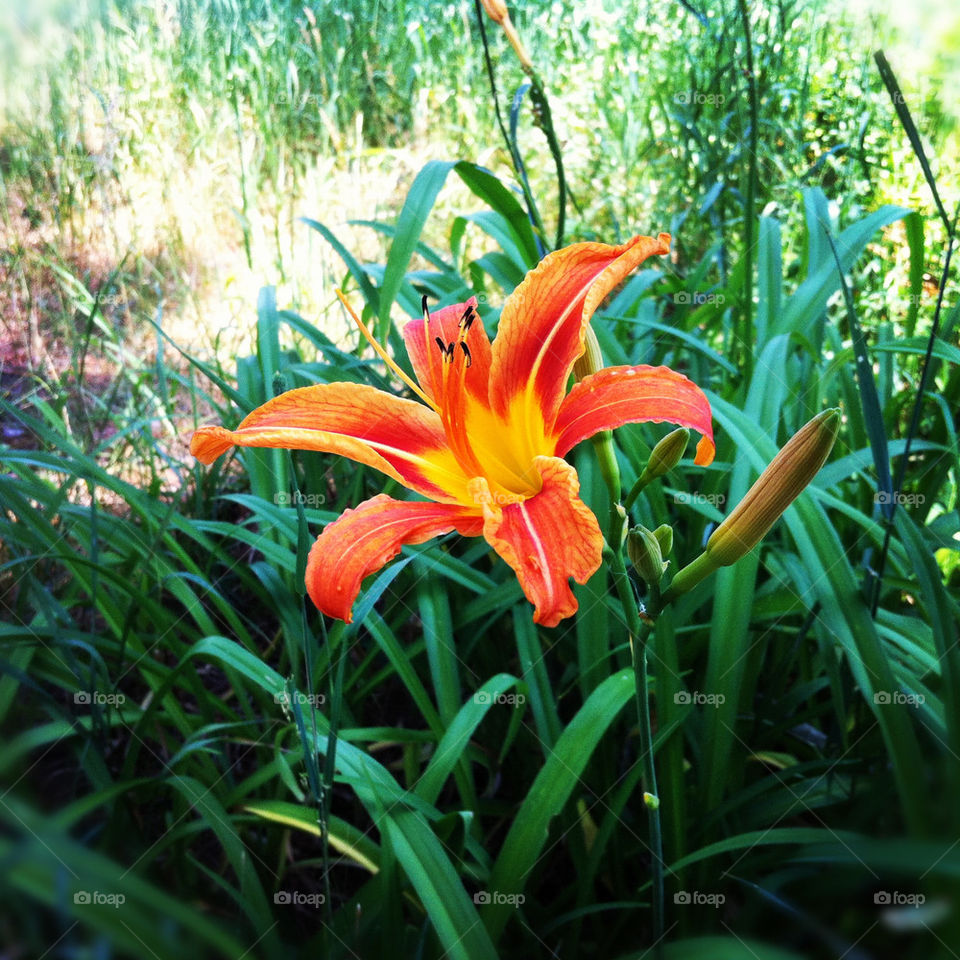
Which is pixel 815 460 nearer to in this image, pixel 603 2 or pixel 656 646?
pixel 656 646

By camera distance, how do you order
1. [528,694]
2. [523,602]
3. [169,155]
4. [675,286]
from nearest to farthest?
1. [528,694]
2. [523,602]
3. [675,286]
4. [169,155]

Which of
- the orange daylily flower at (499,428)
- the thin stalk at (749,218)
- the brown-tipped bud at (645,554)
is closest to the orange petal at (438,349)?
the orange daylily flower at (499,428)

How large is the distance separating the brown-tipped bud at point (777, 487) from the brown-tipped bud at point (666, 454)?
80 millimetres

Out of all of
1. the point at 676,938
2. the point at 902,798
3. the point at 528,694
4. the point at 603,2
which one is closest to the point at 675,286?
the point at 528,694

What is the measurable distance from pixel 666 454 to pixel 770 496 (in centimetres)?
11

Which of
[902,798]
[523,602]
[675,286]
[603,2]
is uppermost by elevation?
[603,2]

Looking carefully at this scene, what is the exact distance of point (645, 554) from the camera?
672 millimetres

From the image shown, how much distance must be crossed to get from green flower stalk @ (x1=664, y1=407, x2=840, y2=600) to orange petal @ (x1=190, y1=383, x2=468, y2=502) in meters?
0.23

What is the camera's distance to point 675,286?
71.2 inches

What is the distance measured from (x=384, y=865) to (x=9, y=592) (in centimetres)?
90

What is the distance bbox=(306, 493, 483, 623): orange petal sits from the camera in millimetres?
652

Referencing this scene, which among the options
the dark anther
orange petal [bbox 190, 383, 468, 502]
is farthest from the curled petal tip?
the dark anther

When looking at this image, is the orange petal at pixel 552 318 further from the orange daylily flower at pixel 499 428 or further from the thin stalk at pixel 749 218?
the thin stalk at pixel 749 218

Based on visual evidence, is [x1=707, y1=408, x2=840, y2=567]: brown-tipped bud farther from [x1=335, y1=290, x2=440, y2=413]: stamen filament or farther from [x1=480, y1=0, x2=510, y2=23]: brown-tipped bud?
[x1=480, y1=0, x2=510, y2=23]: brown-tipped bud
